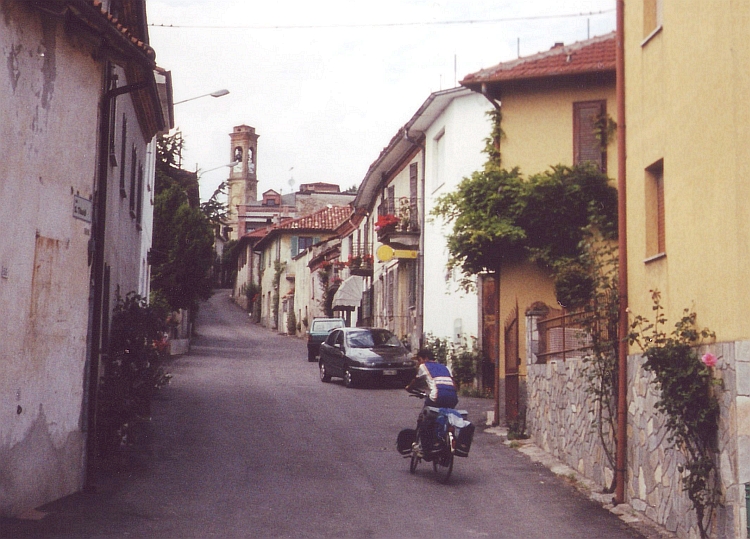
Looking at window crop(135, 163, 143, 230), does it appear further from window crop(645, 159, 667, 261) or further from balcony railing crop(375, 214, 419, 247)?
window crop(645, 159, 667, 261)

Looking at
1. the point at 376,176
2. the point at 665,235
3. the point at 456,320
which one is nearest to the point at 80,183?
the point at 665,235

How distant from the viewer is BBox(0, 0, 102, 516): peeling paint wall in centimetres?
1059

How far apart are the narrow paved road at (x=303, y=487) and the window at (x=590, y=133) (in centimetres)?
601

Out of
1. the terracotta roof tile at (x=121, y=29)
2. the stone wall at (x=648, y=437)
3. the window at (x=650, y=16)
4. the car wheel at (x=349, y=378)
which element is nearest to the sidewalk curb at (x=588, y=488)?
the stone wall at (x=648, y=437)

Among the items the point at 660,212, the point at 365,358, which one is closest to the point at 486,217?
the point at 365,358

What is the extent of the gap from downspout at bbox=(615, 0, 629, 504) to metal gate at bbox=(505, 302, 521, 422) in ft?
20.4

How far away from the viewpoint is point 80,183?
12.4 meters

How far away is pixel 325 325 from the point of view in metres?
41.0

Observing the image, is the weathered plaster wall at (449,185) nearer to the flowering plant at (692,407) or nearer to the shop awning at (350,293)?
the shop awning at (350,293)

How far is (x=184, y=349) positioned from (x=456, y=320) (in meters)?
16.6

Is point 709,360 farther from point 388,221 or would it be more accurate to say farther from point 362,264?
point 362,264

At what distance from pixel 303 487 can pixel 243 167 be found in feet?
342

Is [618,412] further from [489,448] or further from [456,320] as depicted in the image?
[456,320]

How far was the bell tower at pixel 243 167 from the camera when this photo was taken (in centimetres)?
11369
